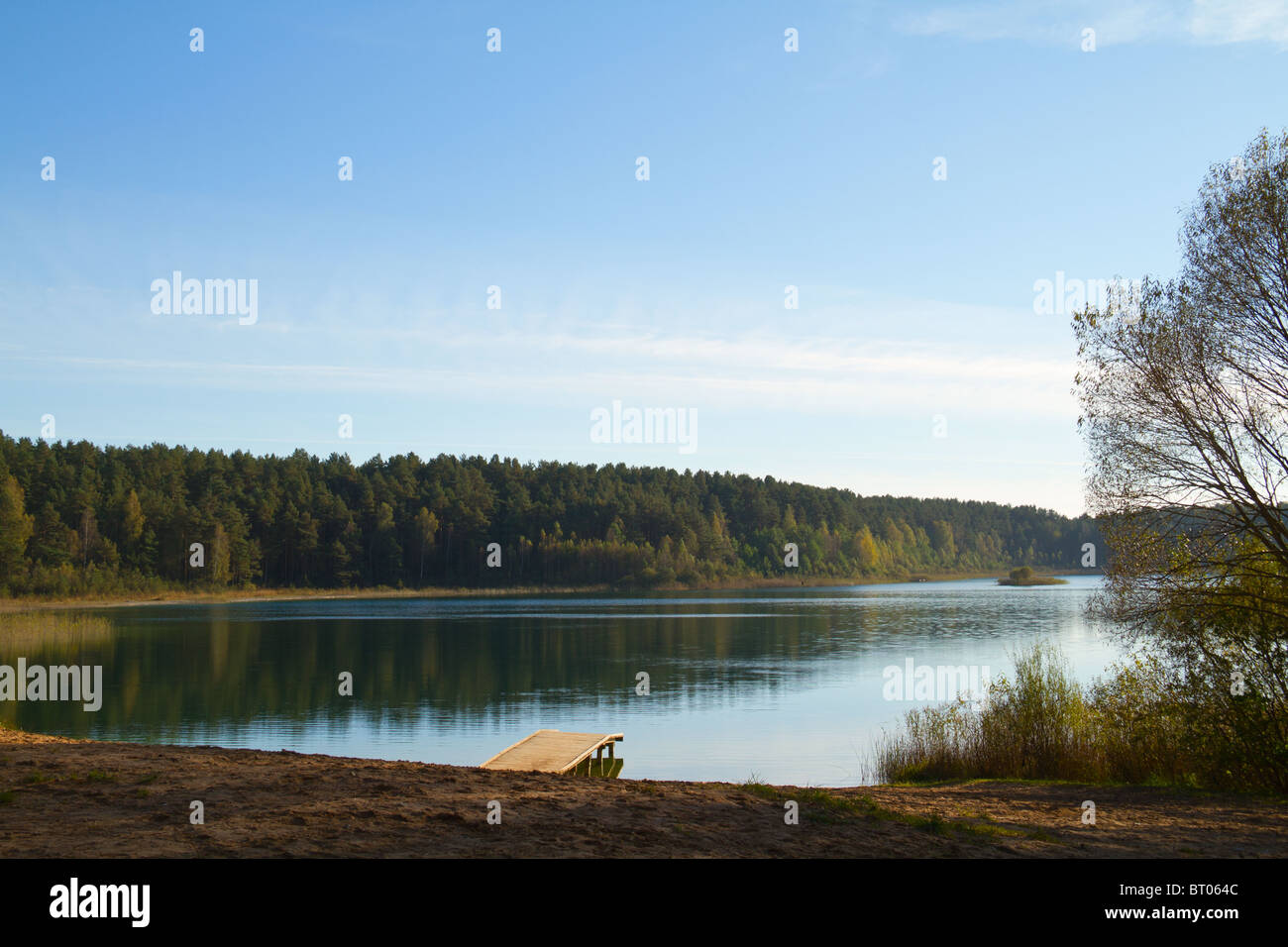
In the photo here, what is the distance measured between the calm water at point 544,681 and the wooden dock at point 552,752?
2.06 m

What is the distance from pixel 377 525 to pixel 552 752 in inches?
4559

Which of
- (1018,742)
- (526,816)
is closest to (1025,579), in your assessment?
(1018,742)

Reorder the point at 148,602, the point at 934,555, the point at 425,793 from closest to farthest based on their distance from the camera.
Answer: the point at 425,793
the point at 148,602
the point at 934,555

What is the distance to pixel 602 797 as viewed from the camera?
11.0m

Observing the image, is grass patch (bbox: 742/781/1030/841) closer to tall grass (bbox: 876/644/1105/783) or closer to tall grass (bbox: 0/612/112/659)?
tall grass (bbox: 876/644/1105/783)

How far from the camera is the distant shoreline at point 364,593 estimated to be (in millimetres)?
85500

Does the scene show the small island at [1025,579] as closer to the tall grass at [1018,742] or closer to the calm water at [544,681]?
the calm water at [544,681]

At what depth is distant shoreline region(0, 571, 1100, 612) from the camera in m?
85.5

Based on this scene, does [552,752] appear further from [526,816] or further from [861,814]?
[861,814]

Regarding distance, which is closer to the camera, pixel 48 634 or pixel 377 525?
pixel 48 634

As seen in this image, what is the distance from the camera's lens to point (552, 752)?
17422 millimetres
